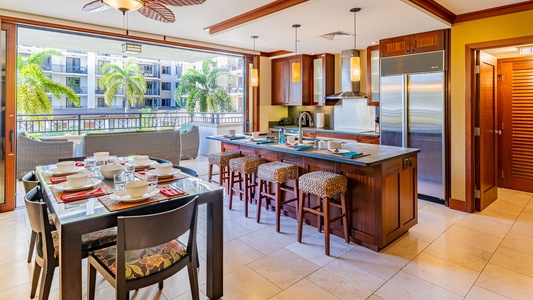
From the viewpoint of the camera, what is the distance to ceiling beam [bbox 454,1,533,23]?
3523mm

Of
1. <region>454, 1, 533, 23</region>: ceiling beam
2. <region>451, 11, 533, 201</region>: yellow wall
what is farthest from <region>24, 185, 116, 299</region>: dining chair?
<region>454, 1, 533, 23</region>: ceiling beam

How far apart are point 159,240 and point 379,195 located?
199 cm

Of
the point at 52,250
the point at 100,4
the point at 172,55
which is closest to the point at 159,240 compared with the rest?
the point at 52,250

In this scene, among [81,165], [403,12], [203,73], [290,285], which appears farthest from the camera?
[203,73]

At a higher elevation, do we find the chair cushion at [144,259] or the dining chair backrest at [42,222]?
the dining chair backrest at [42,222]

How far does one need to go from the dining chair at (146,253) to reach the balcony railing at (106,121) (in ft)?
20.2

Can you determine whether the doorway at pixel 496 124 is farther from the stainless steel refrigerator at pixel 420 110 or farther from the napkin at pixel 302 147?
the napkin at pixel 302 147

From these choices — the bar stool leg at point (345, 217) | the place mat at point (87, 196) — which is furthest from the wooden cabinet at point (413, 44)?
the place mat at point (87, 196)

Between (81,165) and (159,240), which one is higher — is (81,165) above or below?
above

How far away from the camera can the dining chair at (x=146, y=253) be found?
1.57 metres

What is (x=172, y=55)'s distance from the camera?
690 centimetres

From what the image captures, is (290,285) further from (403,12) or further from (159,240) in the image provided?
(403,12)

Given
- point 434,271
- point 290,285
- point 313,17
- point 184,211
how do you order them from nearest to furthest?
point 184,211, point 290,285, point 434,271, point 313,17

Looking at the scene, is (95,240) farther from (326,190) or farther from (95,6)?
(95,6)
